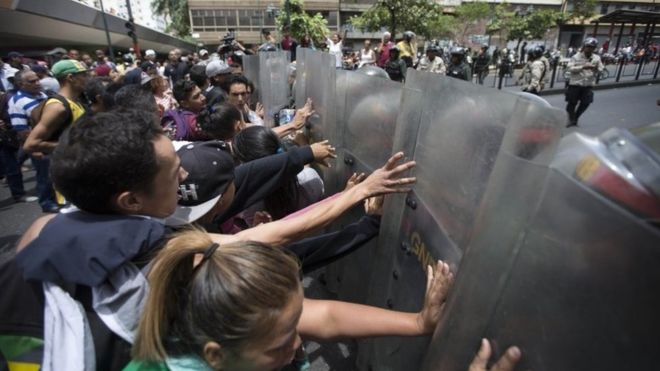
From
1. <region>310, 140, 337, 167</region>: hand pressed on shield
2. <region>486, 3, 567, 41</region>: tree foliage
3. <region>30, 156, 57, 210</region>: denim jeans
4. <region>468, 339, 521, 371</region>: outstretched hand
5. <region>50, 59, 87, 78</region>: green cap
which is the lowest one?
<region>30, 156, 57, 210</region>: denim jeans

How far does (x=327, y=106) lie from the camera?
250 cm

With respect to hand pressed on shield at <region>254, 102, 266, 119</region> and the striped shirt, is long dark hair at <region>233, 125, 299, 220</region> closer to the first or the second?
hand pressed on shield at <region>254, 102, 266, 119</region>

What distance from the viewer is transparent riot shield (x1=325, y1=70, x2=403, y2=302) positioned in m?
1.78

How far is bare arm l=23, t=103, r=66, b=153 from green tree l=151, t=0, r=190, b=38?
5805cm

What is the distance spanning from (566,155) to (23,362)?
131cm

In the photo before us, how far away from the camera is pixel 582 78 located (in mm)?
7949

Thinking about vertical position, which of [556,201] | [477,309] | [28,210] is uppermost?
[556,201]

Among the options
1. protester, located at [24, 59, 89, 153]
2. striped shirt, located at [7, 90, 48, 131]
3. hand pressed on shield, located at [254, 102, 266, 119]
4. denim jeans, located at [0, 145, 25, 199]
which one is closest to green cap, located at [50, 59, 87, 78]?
protester, located at [24, 59, 89, 153]

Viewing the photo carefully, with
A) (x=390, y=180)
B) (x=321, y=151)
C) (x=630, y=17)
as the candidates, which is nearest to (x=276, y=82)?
(x=321, y=151)

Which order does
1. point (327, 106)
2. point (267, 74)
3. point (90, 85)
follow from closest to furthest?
point (327, 106) < point (90, 85) < point (267, 74)

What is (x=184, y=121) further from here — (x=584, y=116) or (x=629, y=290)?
(x=584, y=116)

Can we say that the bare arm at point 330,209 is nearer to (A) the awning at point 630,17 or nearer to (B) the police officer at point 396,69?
(B) the police officer at point 396,69

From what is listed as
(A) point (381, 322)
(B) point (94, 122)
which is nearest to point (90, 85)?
(B) point (94, 122)

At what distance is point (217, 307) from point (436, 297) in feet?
1.95
